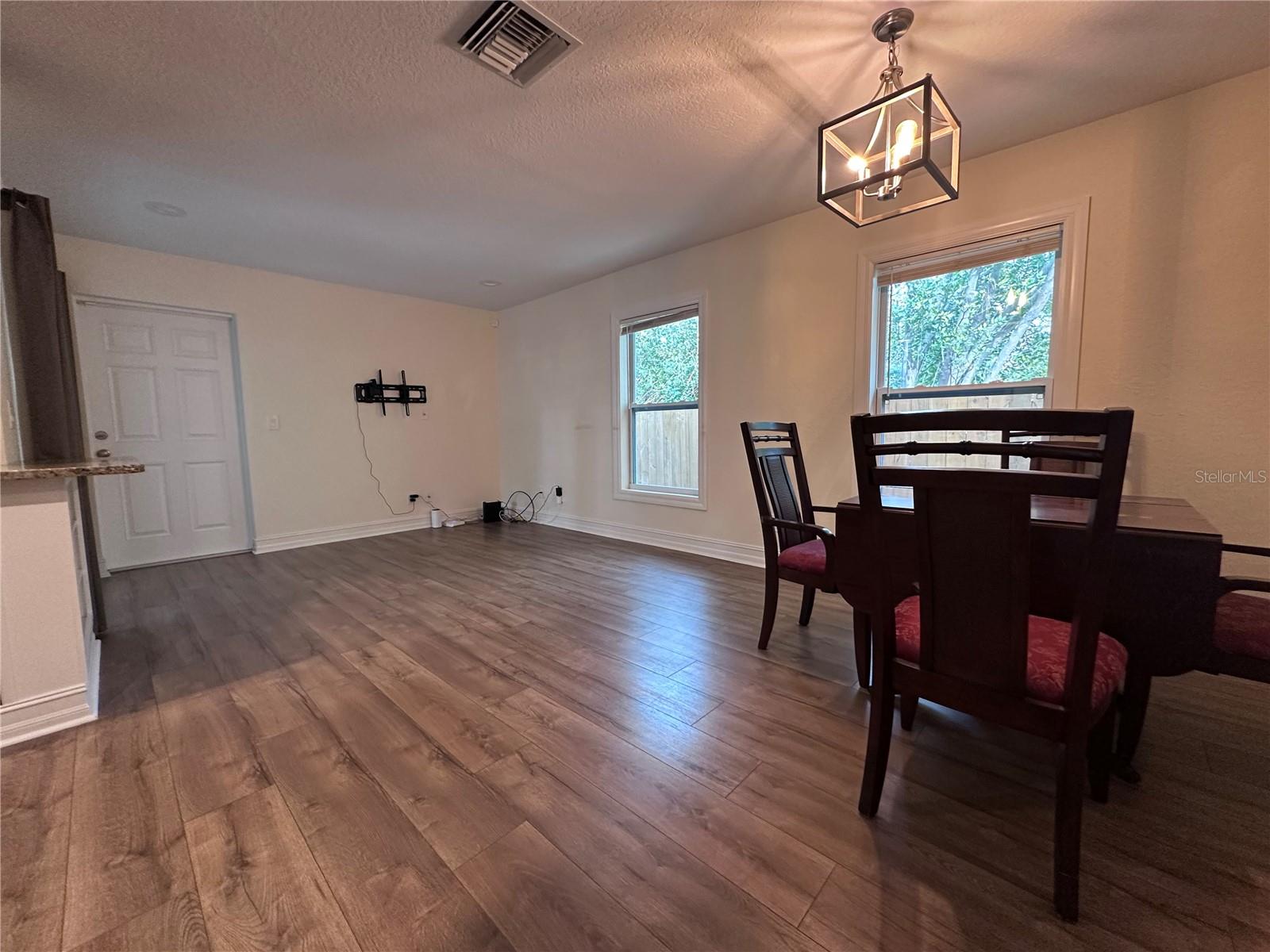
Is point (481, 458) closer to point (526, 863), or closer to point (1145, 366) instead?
point (526, 863)

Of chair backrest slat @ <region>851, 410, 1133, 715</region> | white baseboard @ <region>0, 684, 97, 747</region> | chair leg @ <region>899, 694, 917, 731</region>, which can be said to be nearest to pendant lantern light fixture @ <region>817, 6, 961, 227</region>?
chair backrest slat @ <region>851, 410, 1133, 715</region>

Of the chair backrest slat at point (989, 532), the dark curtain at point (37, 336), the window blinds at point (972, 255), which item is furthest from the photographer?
the window blinds at point (972, 255)

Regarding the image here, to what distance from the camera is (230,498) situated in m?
4.20

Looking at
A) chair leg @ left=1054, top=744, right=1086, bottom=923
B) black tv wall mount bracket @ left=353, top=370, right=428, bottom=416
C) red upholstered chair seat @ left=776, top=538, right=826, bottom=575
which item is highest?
black tv wall mount bracket @ left=353, top=370, right=428, bottom=416

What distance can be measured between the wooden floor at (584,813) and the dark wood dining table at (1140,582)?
409 mm

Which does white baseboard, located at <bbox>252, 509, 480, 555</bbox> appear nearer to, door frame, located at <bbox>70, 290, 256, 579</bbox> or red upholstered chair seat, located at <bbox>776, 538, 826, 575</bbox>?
door frame, located at <bbox>70, 290, 256, 579</bbox>

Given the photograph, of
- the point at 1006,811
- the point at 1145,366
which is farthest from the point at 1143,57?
the point at 1006,811

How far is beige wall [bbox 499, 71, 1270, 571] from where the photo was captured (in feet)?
6.72

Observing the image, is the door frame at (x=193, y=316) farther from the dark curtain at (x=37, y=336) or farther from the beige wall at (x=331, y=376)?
the dark curtain at (x=37, y=336)

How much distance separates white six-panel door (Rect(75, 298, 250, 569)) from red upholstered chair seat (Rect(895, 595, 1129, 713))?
515cm

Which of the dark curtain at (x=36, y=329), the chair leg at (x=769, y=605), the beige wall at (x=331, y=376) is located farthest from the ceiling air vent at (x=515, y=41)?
the beige wall at (x=331, y=376)

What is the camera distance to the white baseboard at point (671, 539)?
3718 millimetres

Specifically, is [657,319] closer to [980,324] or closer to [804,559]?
[980,324]

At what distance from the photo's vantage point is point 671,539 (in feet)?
13.9
